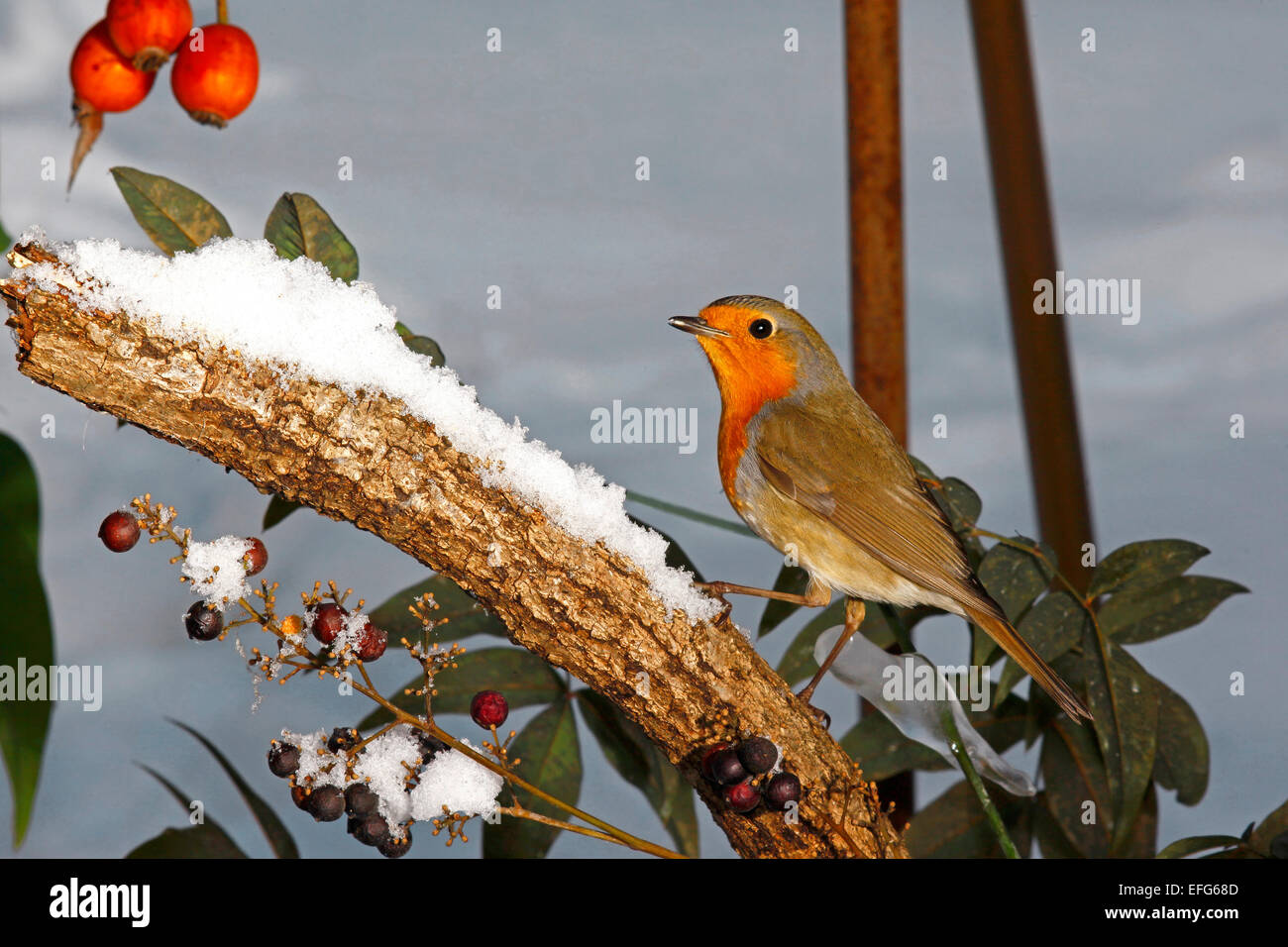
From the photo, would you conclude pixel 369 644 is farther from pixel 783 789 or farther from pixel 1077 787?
pixel 1077 787

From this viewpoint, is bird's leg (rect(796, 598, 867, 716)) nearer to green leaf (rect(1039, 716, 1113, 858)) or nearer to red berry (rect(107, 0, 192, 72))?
green leaf (rect(1039, 716, 1113, 858))

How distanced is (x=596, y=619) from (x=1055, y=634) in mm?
668

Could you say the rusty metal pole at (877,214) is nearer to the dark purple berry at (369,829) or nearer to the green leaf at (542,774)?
the green leaf at (542,774)

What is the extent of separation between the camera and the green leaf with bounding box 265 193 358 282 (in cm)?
A: 125

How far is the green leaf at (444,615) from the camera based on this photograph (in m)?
1.44

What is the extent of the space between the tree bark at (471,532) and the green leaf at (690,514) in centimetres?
20

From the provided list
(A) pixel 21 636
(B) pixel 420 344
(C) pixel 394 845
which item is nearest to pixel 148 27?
(B) pixel 420 344

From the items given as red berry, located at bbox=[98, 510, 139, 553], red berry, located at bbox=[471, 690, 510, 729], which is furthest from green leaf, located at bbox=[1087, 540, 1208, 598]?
red berry, located at bbox=[98, 510, 139, 553]

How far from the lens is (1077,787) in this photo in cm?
156

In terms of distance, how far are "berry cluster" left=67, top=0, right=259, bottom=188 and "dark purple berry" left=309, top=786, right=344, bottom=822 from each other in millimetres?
Answer: 826

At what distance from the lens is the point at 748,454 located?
151 centimetres
